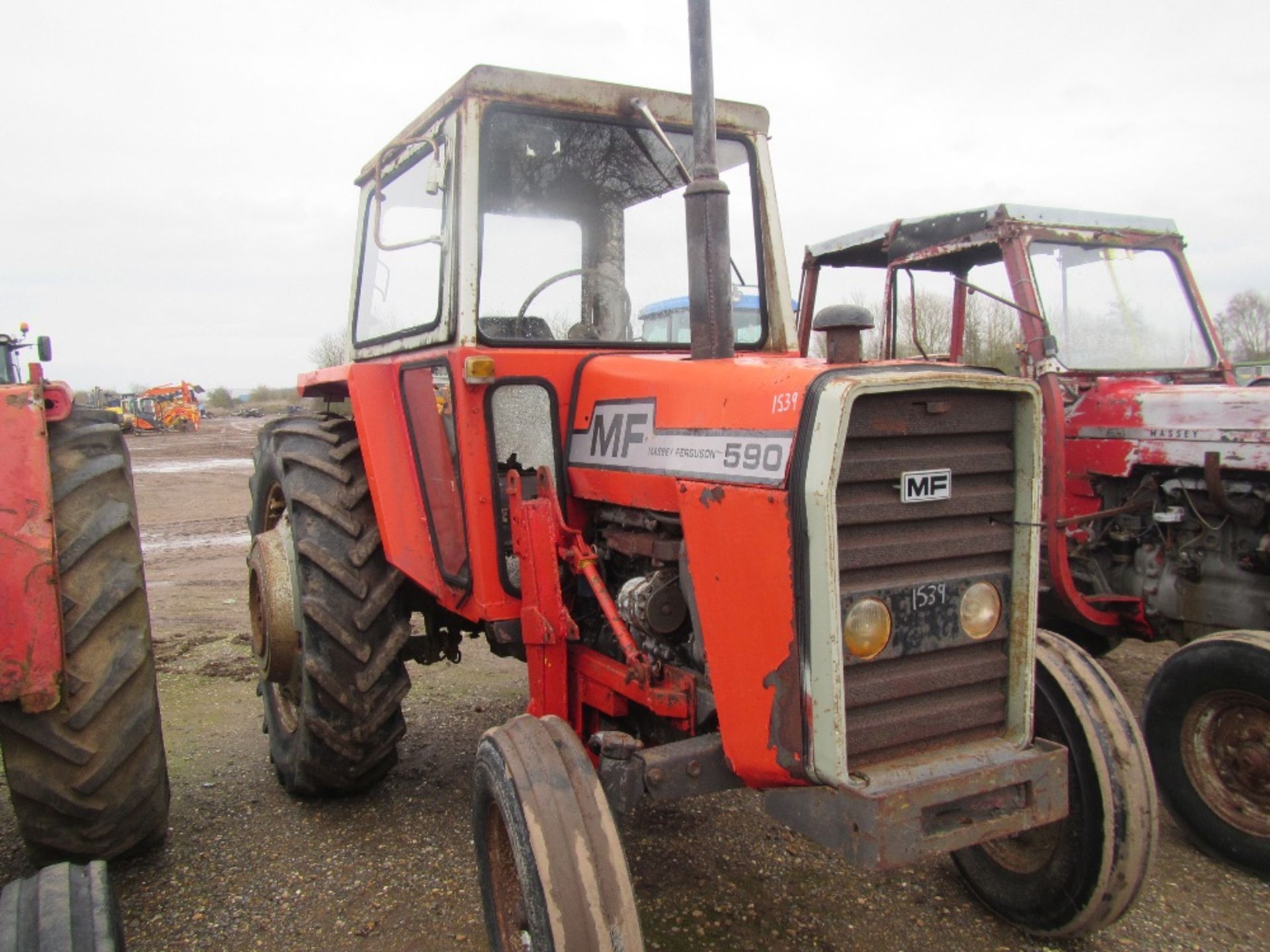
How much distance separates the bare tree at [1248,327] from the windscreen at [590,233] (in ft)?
60.6

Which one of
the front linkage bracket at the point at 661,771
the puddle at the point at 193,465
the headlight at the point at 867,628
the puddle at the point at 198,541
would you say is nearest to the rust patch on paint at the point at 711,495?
the headlight at the point at 867,628

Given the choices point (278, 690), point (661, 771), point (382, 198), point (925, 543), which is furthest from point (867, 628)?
point (278, 690)

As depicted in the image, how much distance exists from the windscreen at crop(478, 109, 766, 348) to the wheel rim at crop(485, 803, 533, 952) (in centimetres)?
137

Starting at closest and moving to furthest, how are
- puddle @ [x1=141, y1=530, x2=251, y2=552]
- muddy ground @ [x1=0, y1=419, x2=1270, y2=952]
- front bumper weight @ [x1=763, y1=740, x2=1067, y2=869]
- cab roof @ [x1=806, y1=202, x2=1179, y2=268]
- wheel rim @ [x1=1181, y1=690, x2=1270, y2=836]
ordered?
1. front bumper weight @ [x1=763, y1=740, x2=1067, y2=869]
2. muddy ground @ [x1=0, y1=419, x2=1270, y2=952]
3. wheel rim @ [x1=1181, y1=690, x2=1270, y2=836]
4. cab roof @ [x1=806, y1=202, x2=1179, y2=268]
5. puddle @ [x1=141, y1=530, x2=251, y2=552]

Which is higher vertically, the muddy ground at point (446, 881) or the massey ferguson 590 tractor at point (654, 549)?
the massey ferguson 590 tractor at point (654, 549)

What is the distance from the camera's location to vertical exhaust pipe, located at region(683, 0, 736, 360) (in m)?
2.38

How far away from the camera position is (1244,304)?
2431 cm

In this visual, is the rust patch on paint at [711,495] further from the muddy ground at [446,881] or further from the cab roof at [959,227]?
the cab roof at [959,227]

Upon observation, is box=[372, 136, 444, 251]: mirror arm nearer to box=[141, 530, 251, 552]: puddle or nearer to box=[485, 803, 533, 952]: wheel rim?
box=[485, 803, 533, 952]: wheel rim

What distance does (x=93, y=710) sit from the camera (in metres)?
2.79

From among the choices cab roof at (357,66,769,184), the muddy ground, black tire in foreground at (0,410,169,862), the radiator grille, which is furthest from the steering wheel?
the muddy ground

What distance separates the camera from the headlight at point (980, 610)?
7.34ft

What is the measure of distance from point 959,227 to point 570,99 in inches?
112

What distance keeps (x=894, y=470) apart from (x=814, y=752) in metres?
0.62
